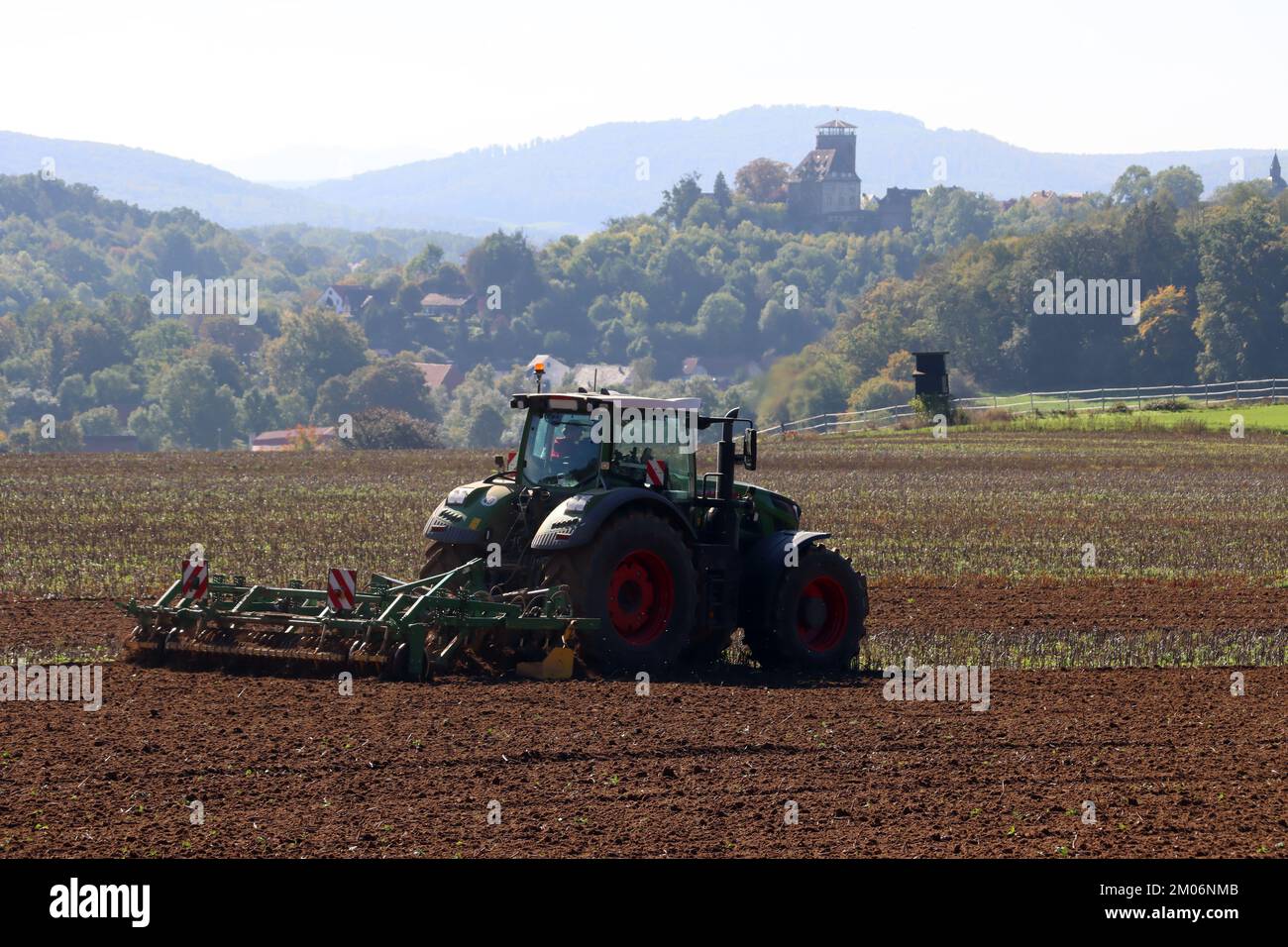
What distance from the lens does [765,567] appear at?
14602 millimetres

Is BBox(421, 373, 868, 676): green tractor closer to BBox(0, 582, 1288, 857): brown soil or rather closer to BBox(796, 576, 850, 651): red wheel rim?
BBox(796, 576, 850, 651): red wheel rim

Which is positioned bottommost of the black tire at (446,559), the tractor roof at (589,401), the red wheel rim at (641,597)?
the red wheel rim at (641,597)

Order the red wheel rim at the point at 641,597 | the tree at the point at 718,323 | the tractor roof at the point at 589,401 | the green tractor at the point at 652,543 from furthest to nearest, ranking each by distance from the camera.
Result: the tree at the point at 718,323, the tractor roof at the point at 589,401, the red wheel rim at the point at 641,597, the green tractor at the point at 652,543

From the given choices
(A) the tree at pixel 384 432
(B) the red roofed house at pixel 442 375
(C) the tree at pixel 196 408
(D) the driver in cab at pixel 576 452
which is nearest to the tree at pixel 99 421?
(C) the tree at pixel 196 408

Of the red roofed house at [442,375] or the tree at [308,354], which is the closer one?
the tree at [308,354]

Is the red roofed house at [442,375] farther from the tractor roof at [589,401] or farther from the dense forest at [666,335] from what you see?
the tractor roof at [589,401]

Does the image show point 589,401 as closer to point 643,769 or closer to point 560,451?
point 560,451

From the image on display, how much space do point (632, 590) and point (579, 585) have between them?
780 mm

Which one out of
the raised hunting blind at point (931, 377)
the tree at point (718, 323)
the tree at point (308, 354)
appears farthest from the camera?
the tree at point (718, 323)

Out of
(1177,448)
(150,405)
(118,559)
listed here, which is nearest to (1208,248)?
(1177,448)

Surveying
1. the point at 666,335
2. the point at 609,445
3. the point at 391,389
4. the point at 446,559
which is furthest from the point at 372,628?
the point at 666,335

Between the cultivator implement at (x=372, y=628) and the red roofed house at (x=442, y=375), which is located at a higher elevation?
the red roofed house at (x=442, y=375)

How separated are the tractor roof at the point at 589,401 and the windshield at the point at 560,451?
88 millimetres

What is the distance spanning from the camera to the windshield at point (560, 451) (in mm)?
14477
